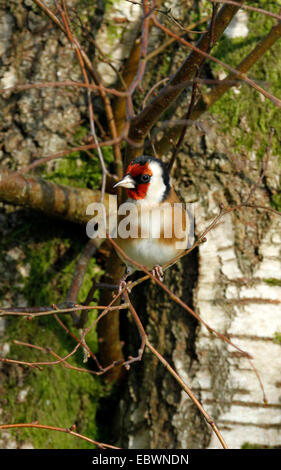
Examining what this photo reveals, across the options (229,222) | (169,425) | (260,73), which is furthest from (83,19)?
(169,425)

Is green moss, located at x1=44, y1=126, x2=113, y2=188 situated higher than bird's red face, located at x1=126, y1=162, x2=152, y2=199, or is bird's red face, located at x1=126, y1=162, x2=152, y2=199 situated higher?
green moss, located at x1=44, y1=126, x2=113, y2=188

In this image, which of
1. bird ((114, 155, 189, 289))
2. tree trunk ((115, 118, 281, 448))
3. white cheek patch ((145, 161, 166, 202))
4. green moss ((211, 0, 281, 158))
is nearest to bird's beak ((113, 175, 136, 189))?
bird ((114, 155, 189, 289))

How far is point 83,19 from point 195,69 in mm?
1270

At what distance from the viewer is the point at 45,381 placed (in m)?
2.67

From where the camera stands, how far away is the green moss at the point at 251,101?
268cm

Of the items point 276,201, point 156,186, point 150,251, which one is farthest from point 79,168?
point 276,201

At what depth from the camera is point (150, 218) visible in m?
2.29

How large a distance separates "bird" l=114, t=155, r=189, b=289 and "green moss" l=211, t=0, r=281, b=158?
Result: 21.3 inches

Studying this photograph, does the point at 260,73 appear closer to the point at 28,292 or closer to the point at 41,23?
the point at 41,23

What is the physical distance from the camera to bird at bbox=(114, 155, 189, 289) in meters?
2.23

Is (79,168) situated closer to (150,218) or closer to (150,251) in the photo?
(150,218)

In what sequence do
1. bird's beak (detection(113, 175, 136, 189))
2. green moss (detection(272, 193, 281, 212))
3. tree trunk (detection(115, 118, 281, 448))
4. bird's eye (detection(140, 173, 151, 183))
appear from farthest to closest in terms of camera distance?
green moss (detection(272, 193, 281, 212)), tree trunk (detection(115, 118, 281, 448)), bird's eye (detection(140, 173, 151, 183)), bird's beak (detection(113, 175, 136, 189))

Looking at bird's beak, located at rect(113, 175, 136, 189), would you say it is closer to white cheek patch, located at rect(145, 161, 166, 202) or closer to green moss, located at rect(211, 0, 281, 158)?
white cheek patch, located at rect(145, 161, 166, 202)
